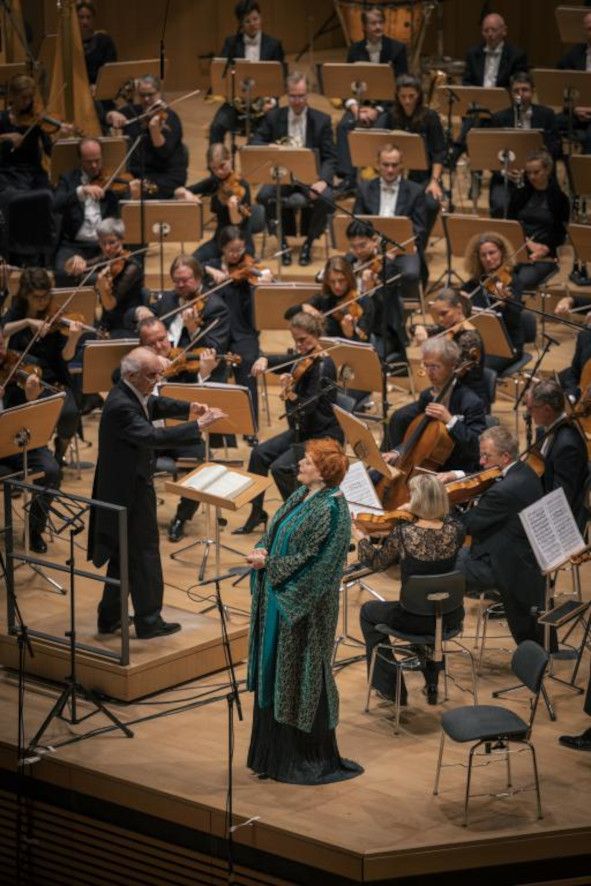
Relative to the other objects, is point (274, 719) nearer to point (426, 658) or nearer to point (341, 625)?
point (426, 658)

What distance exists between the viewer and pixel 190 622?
279 inches

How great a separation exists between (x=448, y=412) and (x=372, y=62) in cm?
516

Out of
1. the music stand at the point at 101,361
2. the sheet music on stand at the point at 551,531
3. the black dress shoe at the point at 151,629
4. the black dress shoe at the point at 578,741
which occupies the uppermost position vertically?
the music stand at the point at 101,361

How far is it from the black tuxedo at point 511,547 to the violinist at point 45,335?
103 inches

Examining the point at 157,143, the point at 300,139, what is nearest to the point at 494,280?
the point at 300,139

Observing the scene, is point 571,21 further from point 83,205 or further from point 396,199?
point 83,205

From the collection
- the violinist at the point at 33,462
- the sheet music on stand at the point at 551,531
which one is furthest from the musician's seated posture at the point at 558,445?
the violinist at the point at 33,462

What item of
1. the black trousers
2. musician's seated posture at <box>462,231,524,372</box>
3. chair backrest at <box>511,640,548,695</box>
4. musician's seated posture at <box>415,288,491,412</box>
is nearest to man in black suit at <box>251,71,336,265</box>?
musician's seated posture at <box>462,231,524,372</box>

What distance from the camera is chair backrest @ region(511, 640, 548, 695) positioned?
5.80m

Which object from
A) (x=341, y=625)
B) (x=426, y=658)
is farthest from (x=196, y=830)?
(x=341, y=625)

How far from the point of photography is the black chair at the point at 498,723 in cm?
579

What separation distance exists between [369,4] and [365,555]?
24.9ft

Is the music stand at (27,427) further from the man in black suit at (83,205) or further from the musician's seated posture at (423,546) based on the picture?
the man in black suit at (83,205)

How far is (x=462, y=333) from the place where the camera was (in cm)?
829
